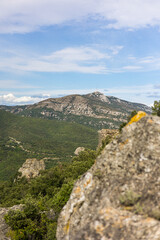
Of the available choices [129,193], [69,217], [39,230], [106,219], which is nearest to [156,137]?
[129,193]

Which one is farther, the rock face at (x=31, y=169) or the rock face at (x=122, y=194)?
the rock face at (x=31, y=169)

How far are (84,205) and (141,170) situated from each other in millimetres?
4938

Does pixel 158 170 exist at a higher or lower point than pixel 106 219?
higher

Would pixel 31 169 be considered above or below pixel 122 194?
below

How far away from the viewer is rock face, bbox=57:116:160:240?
9.59 m

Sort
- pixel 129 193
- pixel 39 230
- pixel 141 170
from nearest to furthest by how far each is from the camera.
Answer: pixel 129 193
pixel 141 170
pixel 39 230

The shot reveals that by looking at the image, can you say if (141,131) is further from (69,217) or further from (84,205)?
(69,217)

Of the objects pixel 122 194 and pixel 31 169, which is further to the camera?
pixel 31 169

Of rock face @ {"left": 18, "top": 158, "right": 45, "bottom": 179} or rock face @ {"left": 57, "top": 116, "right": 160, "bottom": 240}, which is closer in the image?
rock face @ {"left": 57, "top": 116, "right": 160, "bottom": 240}

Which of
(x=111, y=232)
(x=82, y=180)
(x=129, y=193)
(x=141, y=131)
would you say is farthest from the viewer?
(x=82, y=180)

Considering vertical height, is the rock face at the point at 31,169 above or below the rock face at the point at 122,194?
below

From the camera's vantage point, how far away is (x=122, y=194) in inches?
434

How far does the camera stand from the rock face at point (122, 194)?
31.4ft

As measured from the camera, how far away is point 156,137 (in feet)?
39.1
